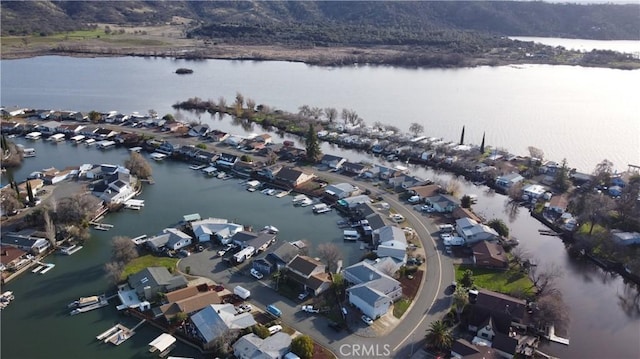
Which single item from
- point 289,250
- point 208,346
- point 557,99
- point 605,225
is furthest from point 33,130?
point 557,99

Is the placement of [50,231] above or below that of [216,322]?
above

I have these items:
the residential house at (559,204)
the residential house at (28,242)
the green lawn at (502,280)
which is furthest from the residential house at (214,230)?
the residential house at (559,204)

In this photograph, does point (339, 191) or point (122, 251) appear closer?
point (122, 251)

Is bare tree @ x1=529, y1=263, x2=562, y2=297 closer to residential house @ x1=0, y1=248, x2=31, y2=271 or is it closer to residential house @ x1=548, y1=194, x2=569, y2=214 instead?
residential house @ x1=548, y1=194, x2=569, y2=214

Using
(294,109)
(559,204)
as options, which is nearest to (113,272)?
(559,204)

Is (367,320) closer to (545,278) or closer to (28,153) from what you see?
(545,278)

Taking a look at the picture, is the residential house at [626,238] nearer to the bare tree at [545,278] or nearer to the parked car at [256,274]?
the bare tree at [545,278]
